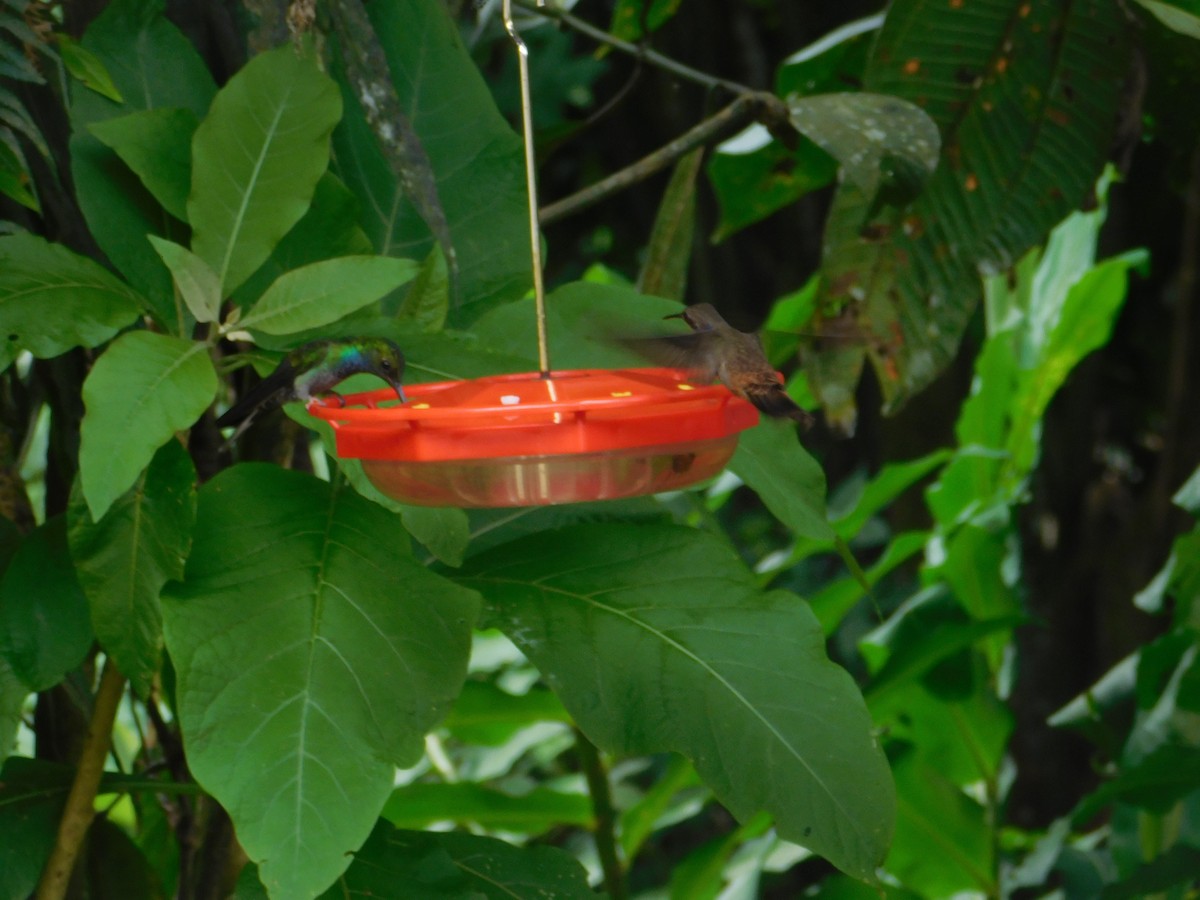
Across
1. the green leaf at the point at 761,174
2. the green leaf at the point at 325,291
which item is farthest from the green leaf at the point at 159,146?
the green leaf at the point at 761,174

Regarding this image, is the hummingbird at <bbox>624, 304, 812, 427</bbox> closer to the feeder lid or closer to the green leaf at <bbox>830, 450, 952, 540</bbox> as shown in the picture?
the feeder lid

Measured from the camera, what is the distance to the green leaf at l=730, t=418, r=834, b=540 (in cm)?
110

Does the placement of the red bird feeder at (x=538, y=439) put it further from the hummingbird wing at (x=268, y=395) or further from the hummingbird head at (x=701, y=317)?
the hummingbird head at (x=701, y=317)

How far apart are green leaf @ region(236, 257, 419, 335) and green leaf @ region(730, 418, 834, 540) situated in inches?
12.9

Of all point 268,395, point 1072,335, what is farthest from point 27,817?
point 1072,335

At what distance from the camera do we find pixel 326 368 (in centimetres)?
103

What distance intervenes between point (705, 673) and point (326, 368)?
383 millimetres

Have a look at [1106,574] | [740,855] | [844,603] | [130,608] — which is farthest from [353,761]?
[1106,574]

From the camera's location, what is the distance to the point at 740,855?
2283 millimetres

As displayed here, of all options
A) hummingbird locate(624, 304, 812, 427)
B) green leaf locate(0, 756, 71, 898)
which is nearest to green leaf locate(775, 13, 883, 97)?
hummingbird locate(624, 304, 812, 427)

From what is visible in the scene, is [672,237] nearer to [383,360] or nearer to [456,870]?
[383,360]

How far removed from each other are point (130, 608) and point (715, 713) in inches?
18.0

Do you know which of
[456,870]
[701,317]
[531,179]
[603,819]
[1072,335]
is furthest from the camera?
[1072,335]

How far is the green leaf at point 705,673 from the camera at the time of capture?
1.03 meters
